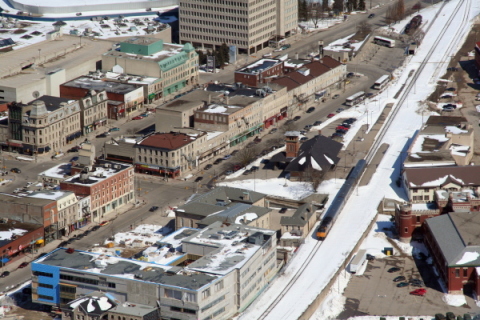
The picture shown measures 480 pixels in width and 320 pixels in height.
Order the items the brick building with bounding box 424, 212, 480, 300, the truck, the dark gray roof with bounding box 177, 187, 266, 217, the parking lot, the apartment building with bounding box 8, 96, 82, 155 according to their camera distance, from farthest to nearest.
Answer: the apartment building with bounding box 8, 96, 82, 155
the dark gray roof with bounding box 177, 187, 266, 217
the truck
the brick building with bounding box 424, 212, 480, 300
the parking lot

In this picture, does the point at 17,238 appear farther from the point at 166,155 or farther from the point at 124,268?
the point at 166,155

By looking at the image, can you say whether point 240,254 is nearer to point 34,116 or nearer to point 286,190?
point 286,190

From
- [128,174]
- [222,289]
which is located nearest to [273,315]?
[222,289]

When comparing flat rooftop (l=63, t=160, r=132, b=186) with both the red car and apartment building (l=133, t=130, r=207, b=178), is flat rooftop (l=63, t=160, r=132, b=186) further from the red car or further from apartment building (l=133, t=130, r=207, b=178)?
the red car

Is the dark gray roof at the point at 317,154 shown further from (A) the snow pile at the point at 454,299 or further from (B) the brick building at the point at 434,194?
(A) the snow pile at the point at 454,299

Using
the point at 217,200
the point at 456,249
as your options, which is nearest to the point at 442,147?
the point at 456,249

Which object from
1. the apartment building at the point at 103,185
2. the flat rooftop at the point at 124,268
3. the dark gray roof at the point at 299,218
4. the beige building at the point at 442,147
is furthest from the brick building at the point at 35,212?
the beige building at the point at 442,147

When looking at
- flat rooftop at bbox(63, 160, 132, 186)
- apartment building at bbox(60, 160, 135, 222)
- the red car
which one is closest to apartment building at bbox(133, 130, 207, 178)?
flat rooftop at bbox(63, 160, 132, 186)
